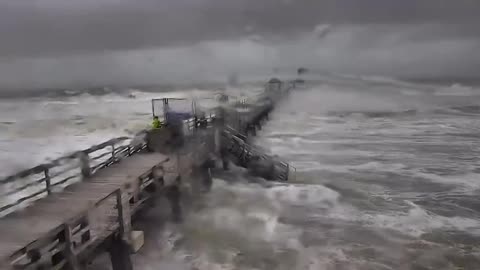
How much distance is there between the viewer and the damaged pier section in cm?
706

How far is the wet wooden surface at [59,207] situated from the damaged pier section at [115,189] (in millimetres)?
17

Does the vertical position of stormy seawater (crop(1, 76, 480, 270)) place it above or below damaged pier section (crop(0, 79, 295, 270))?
below

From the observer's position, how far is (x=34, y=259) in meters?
6.60

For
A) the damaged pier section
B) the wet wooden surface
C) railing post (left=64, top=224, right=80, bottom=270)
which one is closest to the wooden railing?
the damaged pier section

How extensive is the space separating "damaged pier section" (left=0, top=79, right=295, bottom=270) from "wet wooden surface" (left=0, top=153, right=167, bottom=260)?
17 mm

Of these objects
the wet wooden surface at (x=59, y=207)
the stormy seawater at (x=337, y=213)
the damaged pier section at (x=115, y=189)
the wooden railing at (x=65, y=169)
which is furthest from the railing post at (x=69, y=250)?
the stormy seawater at (x=337, y=213)

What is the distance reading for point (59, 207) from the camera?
8.67 meters

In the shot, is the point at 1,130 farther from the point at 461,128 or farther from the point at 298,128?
the point at 461,128

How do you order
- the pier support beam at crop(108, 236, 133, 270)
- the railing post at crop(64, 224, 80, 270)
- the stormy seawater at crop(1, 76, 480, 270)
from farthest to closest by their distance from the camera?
1. the stormy seawater at crop(1, 76, 480, 270)
2. the pier support beam at crop(108, 236, 133, 270)
3. the railing post at crop(64, 224, 80, 270)

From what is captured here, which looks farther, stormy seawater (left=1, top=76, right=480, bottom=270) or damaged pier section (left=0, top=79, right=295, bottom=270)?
stormy seawater (left=1, top=76, right=480, bottom=270)

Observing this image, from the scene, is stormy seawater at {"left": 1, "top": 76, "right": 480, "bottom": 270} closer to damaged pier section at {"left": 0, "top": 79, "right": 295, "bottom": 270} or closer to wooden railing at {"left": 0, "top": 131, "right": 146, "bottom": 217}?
damaged pier section at {"left": 0, "top": 79, "right": 295, "bottom": 270}

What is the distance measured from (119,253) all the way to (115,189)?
Answer: 1.36m

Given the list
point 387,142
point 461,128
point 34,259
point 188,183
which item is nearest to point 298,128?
point 387,142

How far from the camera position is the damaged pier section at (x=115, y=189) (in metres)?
7.06
